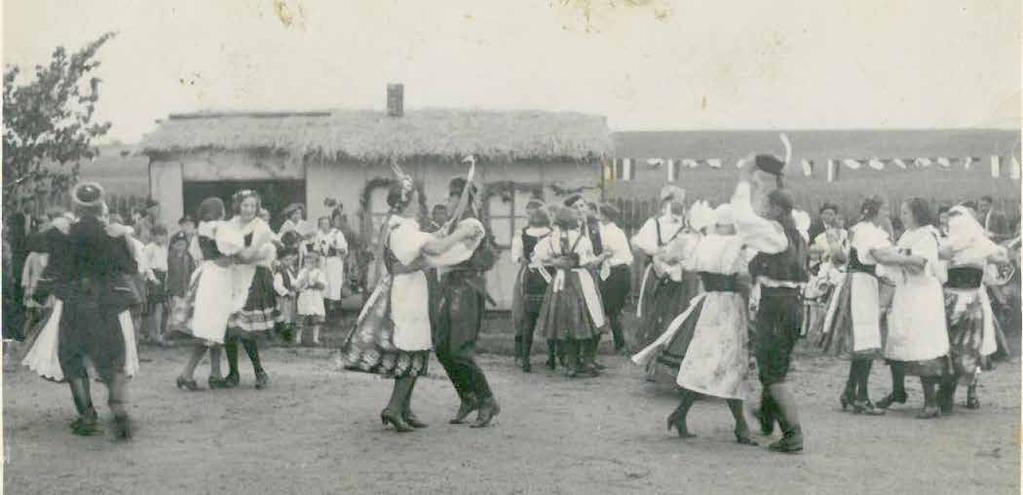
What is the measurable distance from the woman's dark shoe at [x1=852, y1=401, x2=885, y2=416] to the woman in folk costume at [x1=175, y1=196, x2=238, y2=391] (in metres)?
4.29

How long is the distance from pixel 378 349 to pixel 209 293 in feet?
6.29

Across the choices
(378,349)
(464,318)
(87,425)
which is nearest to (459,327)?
(464,318)

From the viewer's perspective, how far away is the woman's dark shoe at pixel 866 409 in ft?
24.1

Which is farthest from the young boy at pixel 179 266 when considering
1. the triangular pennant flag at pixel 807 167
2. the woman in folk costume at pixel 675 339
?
the triangular pennant flag at pixel 807 167

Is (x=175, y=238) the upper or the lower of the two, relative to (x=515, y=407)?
upper

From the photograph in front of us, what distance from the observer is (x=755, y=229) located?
20.0 feet

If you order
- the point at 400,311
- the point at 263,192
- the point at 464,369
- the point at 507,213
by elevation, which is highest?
the point at 263,192

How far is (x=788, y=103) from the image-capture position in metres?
6.72

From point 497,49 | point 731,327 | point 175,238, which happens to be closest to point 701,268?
point 731,327

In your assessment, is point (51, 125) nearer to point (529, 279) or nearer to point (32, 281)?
point (32, 281)

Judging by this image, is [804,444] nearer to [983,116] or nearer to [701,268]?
[701,268]

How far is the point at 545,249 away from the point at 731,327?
2859 mm

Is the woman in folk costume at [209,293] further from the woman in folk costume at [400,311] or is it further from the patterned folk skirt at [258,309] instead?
the woman in folk costume at [400,311]

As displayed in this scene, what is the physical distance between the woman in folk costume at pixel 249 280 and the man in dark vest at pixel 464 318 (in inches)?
69.8
